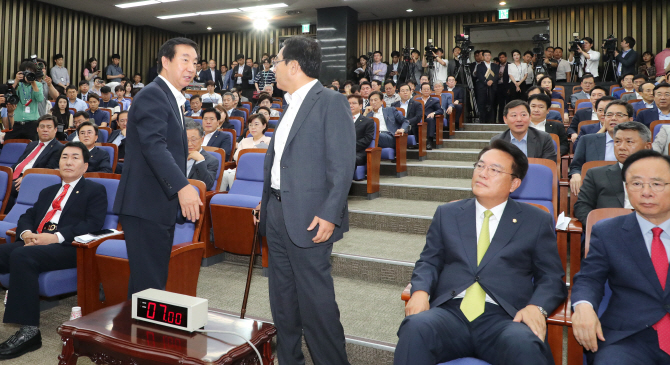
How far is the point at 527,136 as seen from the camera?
317 cm

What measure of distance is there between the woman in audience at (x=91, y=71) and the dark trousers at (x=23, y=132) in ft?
15.3

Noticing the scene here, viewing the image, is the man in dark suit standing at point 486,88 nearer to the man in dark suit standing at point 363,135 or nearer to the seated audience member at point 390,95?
the seated audience member at point 390,95

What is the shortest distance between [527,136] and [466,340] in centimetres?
204

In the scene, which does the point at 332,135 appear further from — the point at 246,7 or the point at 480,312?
the point at 246,7

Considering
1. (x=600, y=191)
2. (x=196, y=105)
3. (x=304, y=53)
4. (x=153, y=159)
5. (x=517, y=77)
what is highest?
(x=517, y=77)

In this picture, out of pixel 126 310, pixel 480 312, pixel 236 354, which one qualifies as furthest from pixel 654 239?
pixel 126 310

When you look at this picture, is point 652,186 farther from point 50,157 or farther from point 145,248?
point 50,157

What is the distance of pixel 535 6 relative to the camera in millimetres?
9602

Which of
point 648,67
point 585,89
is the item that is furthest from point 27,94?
point 648,67

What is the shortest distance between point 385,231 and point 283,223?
1.97 metres

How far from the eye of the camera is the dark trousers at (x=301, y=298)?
1665 mm

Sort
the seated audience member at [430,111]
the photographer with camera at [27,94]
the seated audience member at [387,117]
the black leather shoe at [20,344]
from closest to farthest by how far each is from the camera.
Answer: the black leather shoe at [20,344], the seated audience member at [387,117], the photographer with camera at [27,94], the seated audience member at [430,111]

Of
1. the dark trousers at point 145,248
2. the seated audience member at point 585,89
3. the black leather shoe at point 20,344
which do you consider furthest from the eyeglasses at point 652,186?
the seated audience member at point 585,89

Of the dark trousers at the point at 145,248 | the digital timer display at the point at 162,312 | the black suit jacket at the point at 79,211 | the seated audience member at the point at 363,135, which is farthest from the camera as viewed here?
the seated audience member at the point at 363,135
